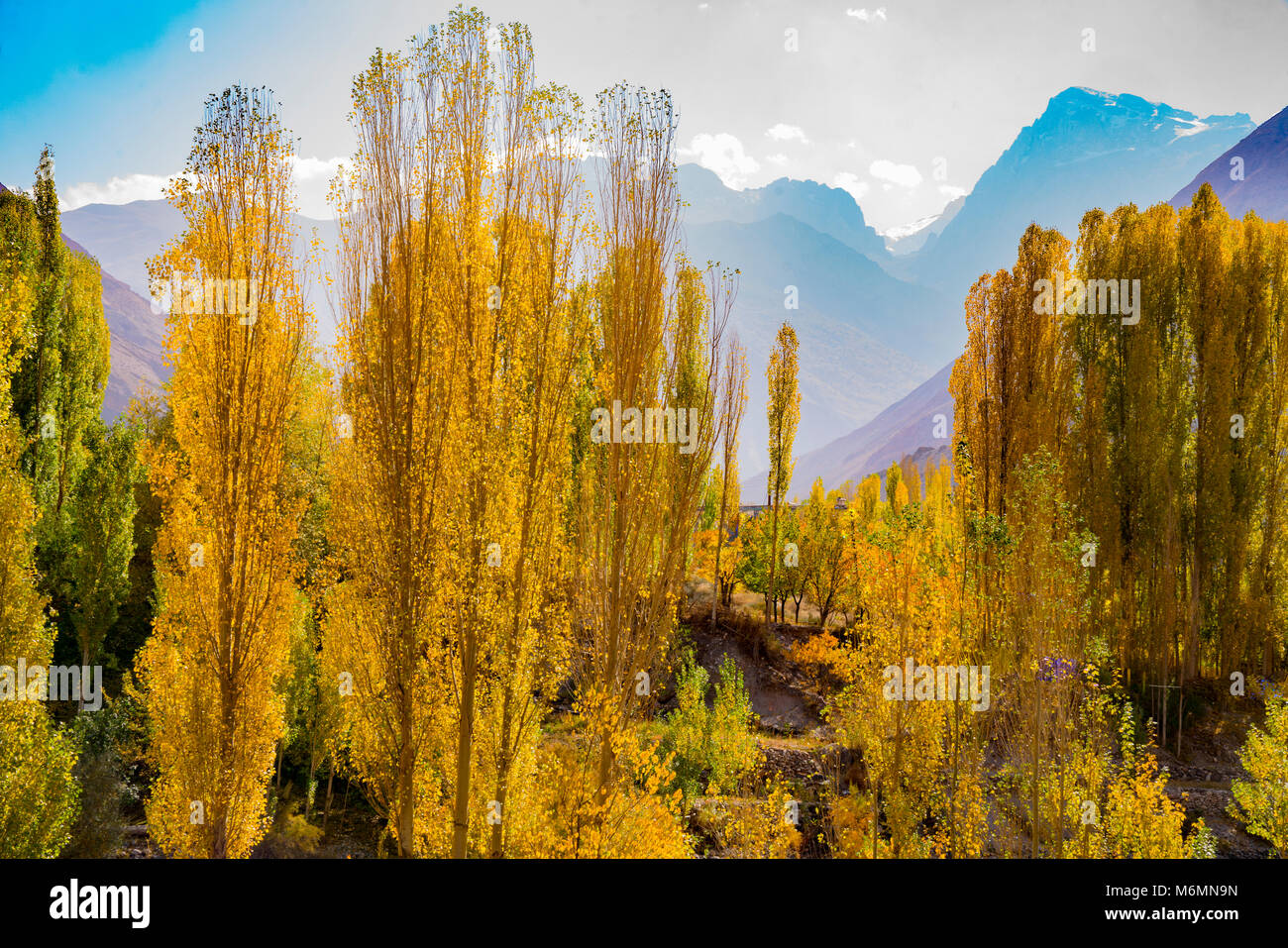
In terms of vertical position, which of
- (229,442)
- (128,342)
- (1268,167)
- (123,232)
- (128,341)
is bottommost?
(229,442)

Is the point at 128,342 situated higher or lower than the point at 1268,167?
higher

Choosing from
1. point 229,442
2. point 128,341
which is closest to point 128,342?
point 128,341

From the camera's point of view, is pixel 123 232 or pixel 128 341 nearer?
pixel 128 341

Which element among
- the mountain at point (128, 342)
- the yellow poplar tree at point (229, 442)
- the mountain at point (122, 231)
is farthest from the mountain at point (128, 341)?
the yellow poplar tree at point (229, 442)

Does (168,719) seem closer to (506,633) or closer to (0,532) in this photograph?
(0,532)

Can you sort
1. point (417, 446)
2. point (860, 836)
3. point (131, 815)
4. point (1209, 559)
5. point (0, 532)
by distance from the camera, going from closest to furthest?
point (417, 446) < point (0, 532) < point (860, 836) < point (131, 815) < point (1209, 559)

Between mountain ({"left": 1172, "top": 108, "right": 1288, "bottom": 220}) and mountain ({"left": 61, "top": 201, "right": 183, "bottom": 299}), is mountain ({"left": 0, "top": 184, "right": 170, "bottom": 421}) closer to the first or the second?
mountain ({"left": 61, "top": 201, "right": 183, "bottom": 299})

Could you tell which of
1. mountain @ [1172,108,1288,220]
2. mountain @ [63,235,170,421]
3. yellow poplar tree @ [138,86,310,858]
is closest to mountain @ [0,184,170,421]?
mountain @ [63,235,170,421]

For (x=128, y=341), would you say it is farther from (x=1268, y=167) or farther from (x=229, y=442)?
(x=1268, y=167)

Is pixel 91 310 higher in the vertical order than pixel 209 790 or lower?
higher
